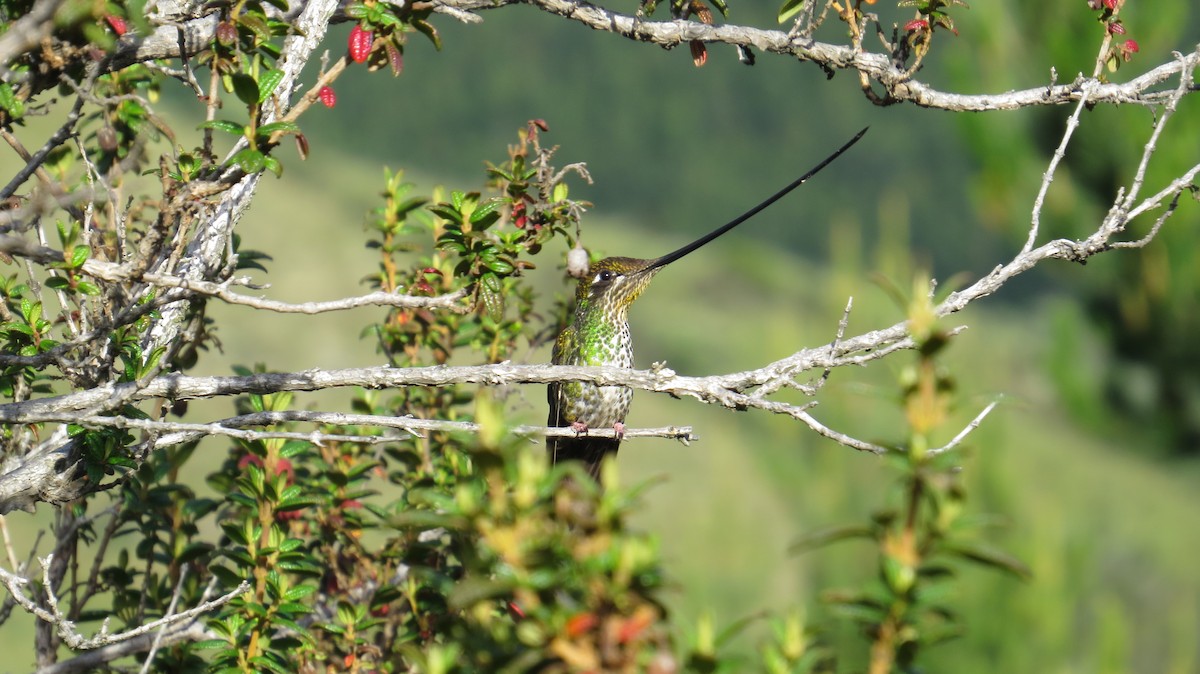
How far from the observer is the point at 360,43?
81.3 inches

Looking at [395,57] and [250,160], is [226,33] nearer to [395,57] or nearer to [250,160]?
[250,160]

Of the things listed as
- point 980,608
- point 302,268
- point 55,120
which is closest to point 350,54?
point 980,608

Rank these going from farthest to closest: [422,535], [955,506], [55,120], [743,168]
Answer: [743,168] < [55,120] < [422,535] < [955,506]

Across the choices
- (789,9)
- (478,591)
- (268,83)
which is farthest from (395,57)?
(478,591)

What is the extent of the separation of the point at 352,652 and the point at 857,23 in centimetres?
163

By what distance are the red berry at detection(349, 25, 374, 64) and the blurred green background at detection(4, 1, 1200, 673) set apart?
1155 millimetres

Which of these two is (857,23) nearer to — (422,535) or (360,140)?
(422,535)

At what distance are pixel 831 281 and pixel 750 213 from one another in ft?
28.1

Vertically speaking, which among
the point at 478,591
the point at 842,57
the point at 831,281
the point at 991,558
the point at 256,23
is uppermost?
the point at 831,281

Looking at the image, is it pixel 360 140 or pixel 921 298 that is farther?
pixel 360 140

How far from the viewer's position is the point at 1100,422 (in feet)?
29.8

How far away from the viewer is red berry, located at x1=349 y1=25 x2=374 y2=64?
6.75 feet

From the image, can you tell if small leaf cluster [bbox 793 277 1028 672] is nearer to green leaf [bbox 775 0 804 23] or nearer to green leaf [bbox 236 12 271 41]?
green leaf [bbox 236 12 271 41]

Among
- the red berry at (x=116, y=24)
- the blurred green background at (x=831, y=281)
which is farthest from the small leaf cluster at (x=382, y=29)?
the blurred green background at (x=831, y=281)
